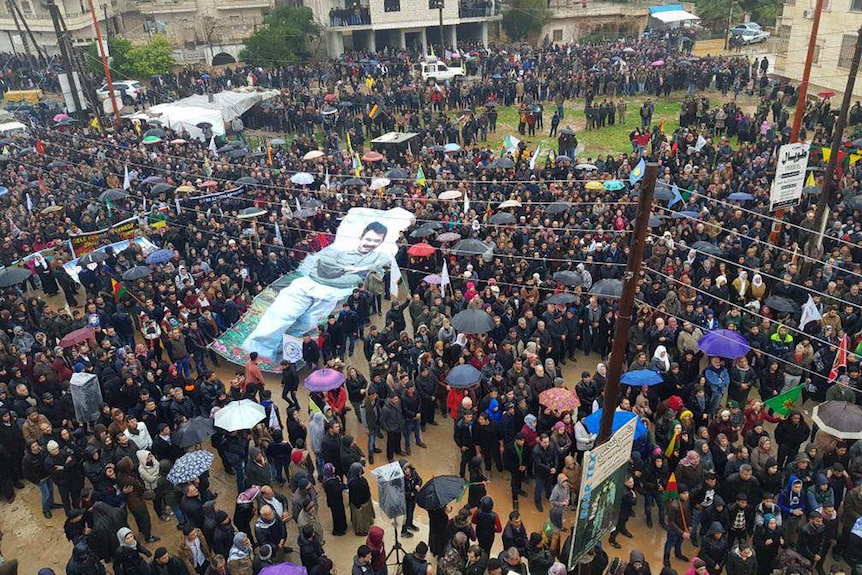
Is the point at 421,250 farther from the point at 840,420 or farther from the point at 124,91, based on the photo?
the point at 124,91

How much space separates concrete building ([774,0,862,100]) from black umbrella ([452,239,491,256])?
2248cm

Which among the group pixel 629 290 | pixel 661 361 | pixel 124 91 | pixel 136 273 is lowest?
pixel 661 361

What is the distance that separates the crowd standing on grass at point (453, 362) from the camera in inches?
360

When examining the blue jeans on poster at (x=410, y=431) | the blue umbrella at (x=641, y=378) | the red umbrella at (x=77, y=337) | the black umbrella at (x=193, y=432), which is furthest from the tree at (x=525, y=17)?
the black umbrella at (x=193, y=432)

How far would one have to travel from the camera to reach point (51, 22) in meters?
52.5

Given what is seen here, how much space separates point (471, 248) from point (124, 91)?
103ft

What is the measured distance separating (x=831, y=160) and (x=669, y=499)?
9012 mm

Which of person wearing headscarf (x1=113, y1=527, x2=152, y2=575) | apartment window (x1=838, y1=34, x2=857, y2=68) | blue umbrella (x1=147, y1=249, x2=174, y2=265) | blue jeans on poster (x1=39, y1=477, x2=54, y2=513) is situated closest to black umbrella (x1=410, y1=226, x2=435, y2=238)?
blue umbrella (x1=147, y1=249, x2=174, y2=265)

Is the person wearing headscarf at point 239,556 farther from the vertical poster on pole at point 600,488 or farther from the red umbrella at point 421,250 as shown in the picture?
the red umbrella at point 421,250

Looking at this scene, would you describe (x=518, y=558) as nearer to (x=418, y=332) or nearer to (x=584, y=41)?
(x=418, y=332)

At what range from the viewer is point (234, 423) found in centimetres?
1055

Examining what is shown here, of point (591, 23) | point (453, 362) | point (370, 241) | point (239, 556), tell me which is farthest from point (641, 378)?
point (591, 23)

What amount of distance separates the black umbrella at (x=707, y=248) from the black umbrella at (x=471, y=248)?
182 inches

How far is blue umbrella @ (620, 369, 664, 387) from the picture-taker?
11.1 meters
